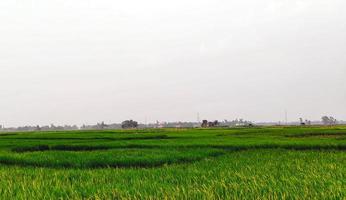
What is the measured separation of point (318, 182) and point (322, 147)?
1283cm

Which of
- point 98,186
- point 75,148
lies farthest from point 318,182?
point 75,148

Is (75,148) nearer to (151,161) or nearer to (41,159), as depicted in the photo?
(41,159)

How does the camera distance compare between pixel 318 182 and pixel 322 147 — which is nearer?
pixel 318 182

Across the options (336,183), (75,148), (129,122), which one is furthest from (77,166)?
(129,122)

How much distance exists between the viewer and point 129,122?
184m

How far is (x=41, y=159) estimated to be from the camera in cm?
1342

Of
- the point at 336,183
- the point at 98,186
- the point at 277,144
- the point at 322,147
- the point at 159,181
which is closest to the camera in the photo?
the point at 336,183

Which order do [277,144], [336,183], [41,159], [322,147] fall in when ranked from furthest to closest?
[277,144]
[322,147]
[41,159]
[336,183]

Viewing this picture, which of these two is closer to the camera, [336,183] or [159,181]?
[336,183]

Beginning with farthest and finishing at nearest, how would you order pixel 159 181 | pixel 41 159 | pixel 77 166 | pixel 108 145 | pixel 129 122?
pixel 129 122, pixel 108 145, pixel 41 159, pixel 77 166, pixel 159 181

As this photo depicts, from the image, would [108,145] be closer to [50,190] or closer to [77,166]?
[77,166]

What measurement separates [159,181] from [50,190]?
219 cm

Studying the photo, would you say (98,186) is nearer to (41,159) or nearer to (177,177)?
(177,177)

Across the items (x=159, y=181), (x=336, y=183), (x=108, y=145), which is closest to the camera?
(x=336, y=183)
